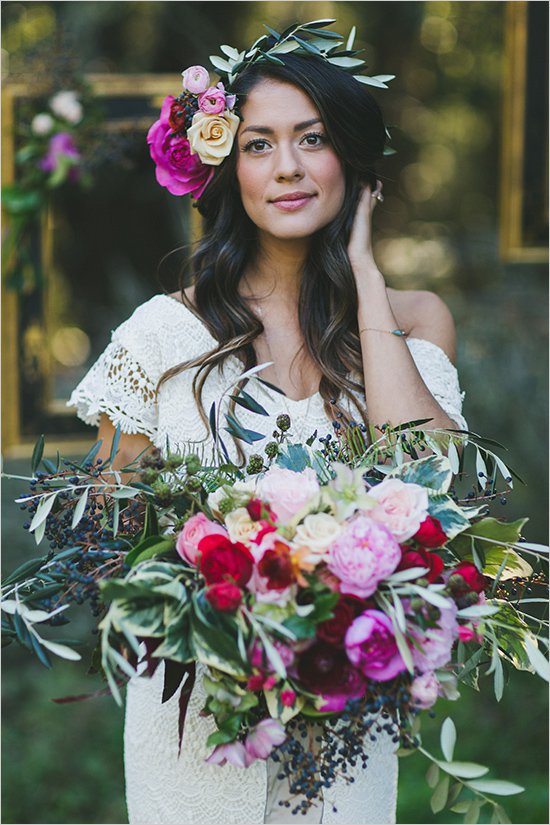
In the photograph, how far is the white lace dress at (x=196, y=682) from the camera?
1806 millimetres

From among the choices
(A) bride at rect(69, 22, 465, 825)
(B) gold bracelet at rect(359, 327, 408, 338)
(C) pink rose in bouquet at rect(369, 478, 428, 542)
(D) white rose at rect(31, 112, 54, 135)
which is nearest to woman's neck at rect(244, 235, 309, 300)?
(A) bride at rect(69, 22, 465, 825)

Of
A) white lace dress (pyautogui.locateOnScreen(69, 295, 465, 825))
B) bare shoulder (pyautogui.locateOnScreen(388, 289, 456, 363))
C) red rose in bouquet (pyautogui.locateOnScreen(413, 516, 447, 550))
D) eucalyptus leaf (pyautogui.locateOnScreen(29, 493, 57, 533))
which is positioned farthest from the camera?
bare shoulder (pyautogui.locateOnScreen(388, 289, 456, 363))

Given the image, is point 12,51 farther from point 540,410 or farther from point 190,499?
point 190,499

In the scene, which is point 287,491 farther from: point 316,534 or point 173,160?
point 173,160

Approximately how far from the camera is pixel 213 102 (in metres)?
1.98

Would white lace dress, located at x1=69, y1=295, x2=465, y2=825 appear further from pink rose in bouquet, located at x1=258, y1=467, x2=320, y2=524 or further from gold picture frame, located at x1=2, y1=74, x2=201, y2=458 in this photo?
gold picture frame, located at x1=2, y1=74, x2=201, y2=458

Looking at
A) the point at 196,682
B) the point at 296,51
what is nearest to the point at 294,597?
the point at 196,682

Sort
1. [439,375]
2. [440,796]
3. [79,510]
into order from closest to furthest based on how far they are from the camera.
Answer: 1. [440,796]
2. [79,510]
3. [439,375]

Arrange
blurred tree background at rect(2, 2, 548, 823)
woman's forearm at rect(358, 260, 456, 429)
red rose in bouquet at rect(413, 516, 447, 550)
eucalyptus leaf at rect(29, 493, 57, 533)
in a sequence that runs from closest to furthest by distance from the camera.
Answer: red rose in bouquet at rect(413, 516, 447, 550)
eucalyptus leaf at rect(29, 493, 57, 533)
woman's forearm at rect(358, 260, 456, 429)
blurred tree background at rect(2, 2, 548, 823)

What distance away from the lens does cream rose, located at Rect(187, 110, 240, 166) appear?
6.50 feet

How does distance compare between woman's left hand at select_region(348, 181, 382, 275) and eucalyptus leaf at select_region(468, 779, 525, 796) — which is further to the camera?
woman's left hand at select_region(348, 181, 382, 275)

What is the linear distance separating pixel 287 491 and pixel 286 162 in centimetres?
90

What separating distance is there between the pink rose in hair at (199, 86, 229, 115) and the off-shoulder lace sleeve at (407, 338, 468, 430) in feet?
2.18

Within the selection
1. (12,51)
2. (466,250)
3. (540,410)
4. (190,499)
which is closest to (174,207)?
(12,51)
